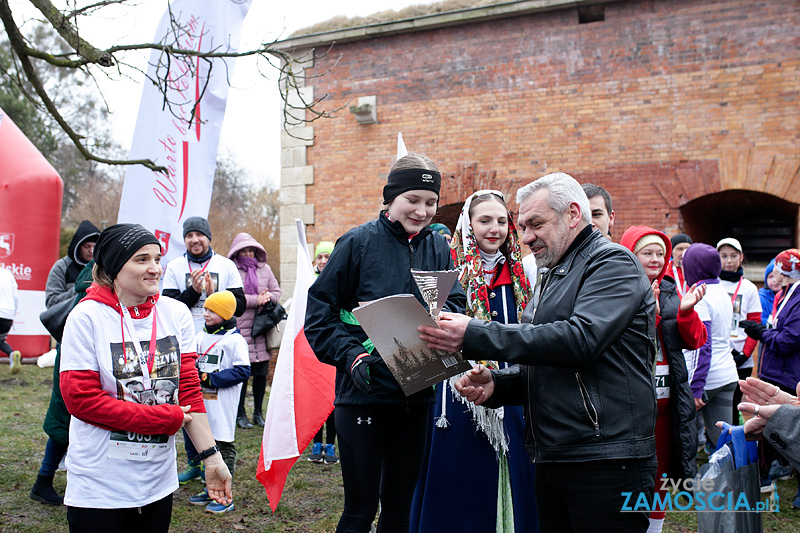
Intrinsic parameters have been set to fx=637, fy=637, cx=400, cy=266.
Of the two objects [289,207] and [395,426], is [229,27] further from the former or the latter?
[289,207]

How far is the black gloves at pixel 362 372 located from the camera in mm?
2799

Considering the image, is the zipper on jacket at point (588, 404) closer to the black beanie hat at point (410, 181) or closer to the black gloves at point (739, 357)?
the black beanie hat at point (410, 181)

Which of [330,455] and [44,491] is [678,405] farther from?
[44,491]

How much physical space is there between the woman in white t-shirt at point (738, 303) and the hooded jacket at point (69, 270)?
648cm

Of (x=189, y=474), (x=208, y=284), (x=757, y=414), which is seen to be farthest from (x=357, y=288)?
(x=189, y=474)

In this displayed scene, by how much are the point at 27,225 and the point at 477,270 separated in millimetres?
11804

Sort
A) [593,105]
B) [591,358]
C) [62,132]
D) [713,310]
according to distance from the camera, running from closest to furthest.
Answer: [591,358] < [713,310] < [593,105] < [62,132]

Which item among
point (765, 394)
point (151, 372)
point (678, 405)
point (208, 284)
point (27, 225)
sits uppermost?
point (27, 225)

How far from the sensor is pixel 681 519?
5016mm

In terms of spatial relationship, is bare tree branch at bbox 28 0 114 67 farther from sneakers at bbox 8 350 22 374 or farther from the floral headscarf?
sneakers at bbox 8 350 22 374

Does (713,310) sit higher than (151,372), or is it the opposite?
(713,310)

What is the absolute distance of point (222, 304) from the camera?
5215mm

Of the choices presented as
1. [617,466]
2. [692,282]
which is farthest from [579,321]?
[692,282]

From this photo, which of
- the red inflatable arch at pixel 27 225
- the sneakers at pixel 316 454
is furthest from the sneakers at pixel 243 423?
the red inflatable arch at pixel 27 225
